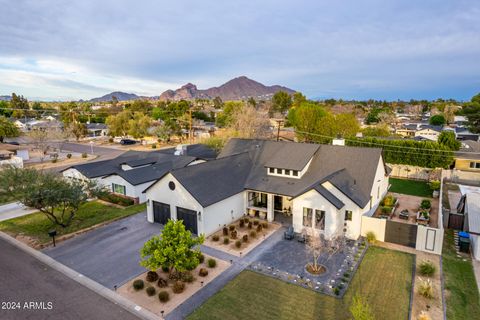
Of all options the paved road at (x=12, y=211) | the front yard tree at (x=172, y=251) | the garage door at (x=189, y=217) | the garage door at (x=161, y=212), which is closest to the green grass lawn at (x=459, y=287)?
the front yard tree at (x=172, y=251)

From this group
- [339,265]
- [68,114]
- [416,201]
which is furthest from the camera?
[68,114]

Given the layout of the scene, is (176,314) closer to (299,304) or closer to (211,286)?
(211,286)

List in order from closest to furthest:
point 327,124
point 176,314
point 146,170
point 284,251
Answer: point 176,314 → point 284,251 → point 146,170 → point 327,124

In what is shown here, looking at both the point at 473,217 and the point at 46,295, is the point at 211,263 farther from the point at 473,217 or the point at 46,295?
the point at 473,217

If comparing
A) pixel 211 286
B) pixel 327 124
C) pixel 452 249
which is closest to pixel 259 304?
pixel 211 286

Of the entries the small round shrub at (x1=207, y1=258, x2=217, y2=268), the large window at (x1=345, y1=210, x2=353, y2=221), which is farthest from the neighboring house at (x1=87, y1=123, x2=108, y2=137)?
the large window at (x1=345, y1=210, x2=353, y2=221)

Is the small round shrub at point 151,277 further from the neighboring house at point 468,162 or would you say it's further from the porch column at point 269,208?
the neighboring house at point 468,162

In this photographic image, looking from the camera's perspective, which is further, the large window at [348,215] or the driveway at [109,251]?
the large window at [348,215]
